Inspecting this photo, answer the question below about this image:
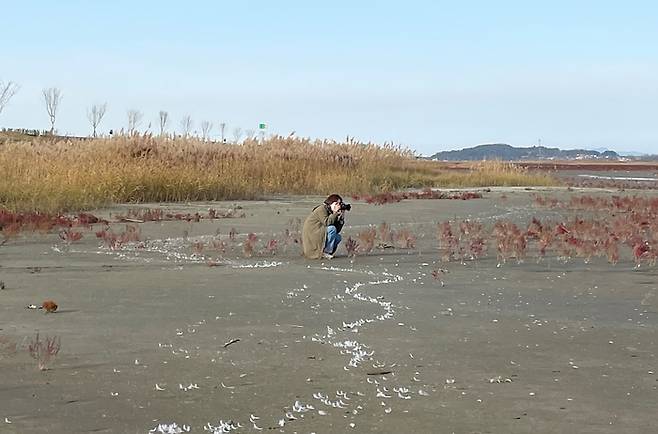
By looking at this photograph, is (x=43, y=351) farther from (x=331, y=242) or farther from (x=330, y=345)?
(x=331, y=242)

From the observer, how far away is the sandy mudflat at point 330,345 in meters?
4.14

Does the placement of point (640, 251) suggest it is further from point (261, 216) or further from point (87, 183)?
point (87, 183)

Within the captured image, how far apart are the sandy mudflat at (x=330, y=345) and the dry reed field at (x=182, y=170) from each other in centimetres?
811

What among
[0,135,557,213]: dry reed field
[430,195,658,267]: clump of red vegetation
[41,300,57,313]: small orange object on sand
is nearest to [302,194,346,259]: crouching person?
[430,195,658,267]: clump of red vegetation

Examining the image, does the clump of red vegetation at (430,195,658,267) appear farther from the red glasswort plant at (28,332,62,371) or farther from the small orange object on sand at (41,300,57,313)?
the red glasswort plant at (28,332,62,371)

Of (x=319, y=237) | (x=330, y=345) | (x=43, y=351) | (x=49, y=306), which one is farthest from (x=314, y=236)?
(x=43, y=351)

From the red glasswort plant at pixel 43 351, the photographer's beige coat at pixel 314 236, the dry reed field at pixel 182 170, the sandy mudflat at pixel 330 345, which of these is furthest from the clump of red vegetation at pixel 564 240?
the dry reed field at pixel 182 170

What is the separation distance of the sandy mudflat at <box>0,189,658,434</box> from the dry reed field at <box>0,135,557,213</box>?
8.11m

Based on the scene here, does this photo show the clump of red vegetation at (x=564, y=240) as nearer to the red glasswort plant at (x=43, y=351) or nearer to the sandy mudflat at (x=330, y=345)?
the sandy mudflat at (x=330, y=345)

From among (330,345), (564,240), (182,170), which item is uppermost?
(182,170)

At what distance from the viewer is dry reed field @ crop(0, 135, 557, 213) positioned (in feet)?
60.5

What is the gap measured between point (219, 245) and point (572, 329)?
6.10m

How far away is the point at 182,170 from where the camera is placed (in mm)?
22719

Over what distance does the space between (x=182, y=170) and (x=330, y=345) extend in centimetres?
1748
